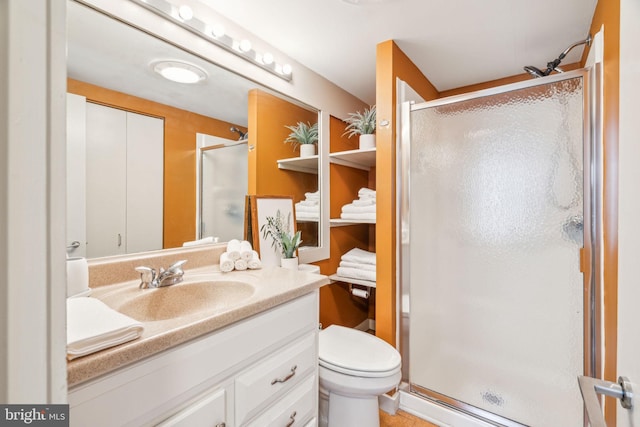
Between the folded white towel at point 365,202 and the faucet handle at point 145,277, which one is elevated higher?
the folded white towel at point 365,202

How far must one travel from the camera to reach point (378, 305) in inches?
69.6

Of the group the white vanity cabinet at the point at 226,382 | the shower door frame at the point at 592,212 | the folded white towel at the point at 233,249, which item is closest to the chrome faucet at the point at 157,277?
the folded white towel at the point at 233,249

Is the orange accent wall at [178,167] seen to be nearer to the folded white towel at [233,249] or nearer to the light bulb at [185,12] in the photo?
the folded white towel at [233,249]

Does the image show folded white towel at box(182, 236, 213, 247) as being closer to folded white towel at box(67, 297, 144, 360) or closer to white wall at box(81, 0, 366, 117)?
folded white towel at box(67, 297, 144, 360)

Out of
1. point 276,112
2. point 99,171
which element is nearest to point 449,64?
point 276,112

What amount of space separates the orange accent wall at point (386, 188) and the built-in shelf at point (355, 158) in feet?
0.70

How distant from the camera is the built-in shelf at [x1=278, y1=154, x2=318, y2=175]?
5.93 feet

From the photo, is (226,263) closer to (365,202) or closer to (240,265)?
(240,265)

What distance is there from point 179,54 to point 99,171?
61 cm

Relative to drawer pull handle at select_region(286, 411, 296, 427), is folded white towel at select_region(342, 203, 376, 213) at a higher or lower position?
higher

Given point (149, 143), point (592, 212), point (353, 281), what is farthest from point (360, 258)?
point (149, 143)

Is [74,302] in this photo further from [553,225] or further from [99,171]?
[553,225]

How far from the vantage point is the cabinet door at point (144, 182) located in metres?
1.12

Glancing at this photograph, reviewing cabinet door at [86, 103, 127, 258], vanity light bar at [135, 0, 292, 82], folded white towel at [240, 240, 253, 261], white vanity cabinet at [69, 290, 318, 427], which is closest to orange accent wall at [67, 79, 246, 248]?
cabinet door at [86, 103, 127, 258]
